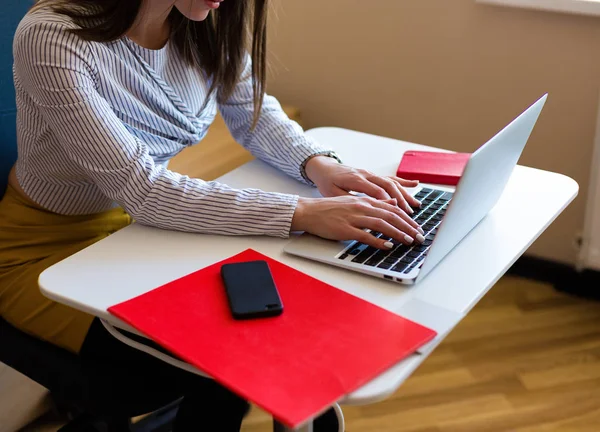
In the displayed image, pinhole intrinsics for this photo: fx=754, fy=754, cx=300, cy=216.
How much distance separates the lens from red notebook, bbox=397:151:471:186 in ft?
4.25

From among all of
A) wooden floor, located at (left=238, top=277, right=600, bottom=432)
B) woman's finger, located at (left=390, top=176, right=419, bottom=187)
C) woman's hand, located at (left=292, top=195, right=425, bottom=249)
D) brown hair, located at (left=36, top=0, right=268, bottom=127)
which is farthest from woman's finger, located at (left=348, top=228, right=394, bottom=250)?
wooden floor, located at (left=238, top=277, right=600, bottom=432)

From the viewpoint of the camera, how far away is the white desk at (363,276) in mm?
943

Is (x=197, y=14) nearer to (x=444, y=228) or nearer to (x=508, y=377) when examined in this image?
(x=444, y=228)

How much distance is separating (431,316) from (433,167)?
0.47 meters

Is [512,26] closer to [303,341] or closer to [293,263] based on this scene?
[293,263]

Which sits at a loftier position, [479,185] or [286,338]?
[479,185]

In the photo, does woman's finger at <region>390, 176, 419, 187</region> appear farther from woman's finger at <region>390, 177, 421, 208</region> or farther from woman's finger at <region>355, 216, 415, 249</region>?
woman's finger at <region>355, 216, 415, 249</region>

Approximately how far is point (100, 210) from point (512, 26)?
126 cm

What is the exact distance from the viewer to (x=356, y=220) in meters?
1.09

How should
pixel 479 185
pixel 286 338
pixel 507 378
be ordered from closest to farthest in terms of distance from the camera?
pixel 286 338
pixel 479 185
pixel 507 378

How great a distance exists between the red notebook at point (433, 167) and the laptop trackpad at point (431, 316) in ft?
1.29

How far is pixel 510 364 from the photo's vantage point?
6.42ft

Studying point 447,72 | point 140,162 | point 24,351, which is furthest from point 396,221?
point 447,72

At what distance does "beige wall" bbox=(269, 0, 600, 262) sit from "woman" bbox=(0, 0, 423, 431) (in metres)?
0.86
